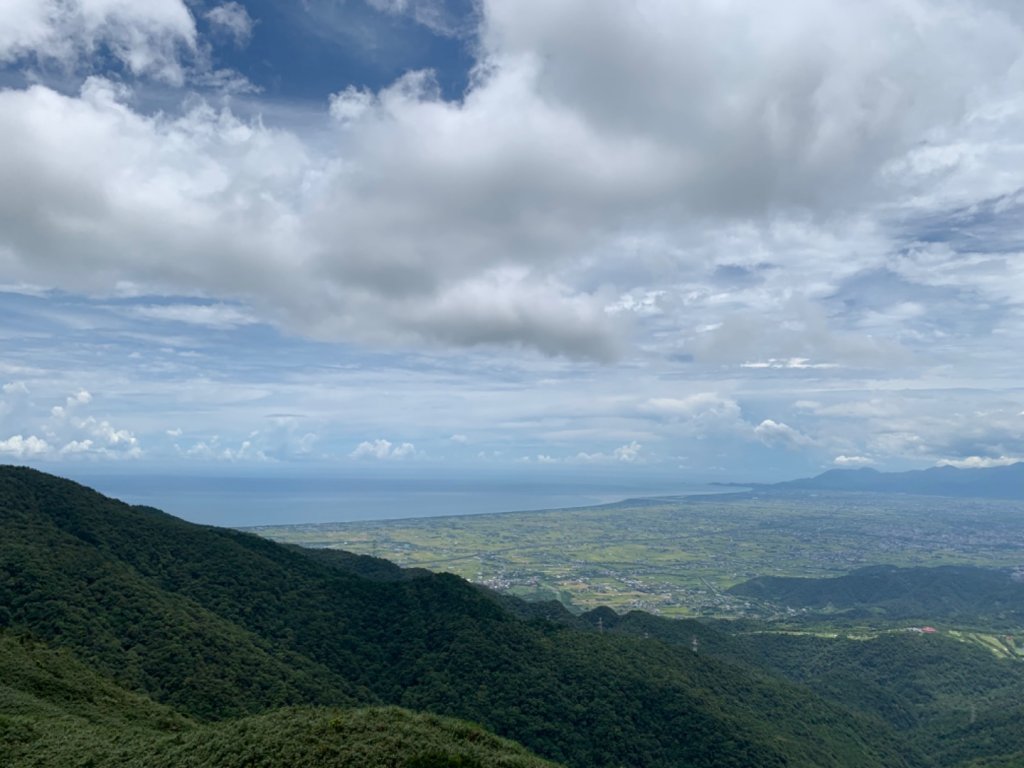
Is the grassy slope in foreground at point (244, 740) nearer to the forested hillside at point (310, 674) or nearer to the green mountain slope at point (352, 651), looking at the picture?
the forested hillside at point (310, 674)

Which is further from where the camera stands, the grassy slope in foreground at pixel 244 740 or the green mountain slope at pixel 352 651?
the green mountain slope at pixel 352 651

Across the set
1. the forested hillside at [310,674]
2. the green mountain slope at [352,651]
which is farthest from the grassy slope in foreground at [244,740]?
the green mountain slope at [352,651]

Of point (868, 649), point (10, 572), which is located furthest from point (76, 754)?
point (868, 649)

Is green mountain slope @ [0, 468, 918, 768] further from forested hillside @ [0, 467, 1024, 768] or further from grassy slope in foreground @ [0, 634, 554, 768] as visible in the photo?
grassy slope in foreground @ [0, 634, 554, 768]

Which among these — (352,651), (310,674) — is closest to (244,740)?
(310,674)

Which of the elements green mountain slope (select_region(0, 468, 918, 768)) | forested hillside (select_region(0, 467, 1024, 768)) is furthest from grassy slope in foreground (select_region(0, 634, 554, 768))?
green mountain slope (select_region(0, 468, 918, 768))

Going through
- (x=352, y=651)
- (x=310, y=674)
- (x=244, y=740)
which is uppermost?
(x=244, y=740)

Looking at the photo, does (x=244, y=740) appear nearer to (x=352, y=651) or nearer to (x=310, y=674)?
(x=310, y=674)

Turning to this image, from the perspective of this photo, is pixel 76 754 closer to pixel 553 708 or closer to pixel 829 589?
pixel 553 708

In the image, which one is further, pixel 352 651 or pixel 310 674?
pixel 352 651

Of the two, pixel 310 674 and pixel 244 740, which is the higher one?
pixel 244 740
